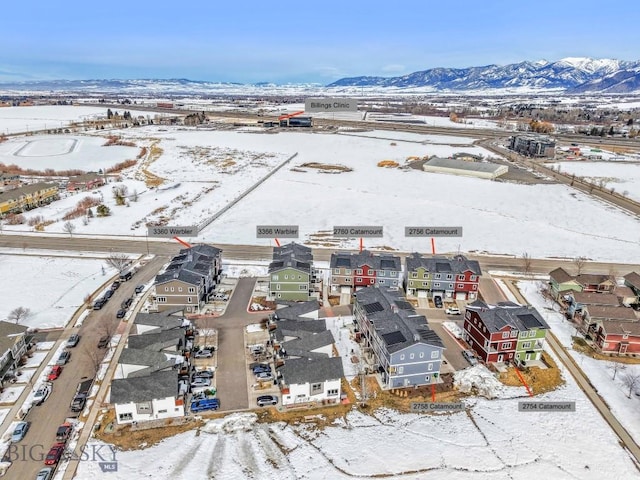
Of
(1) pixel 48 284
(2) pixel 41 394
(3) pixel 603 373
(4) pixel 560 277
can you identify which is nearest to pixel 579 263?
(4) pixel 560 277

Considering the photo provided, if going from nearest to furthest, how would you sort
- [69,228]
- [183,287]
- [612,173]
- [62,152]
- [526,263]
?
[183,287]
[526,263]
[69,228]
[612,173]
[62,152]

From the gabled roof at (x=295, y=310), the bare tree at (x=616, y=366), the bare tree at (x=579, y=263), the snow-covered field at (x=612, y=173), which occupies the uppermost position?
the snow-covered field at (x=612, y=173)

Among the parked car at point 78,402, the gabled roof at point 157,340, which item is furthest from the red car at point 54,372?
the gabled roof at point 157,340

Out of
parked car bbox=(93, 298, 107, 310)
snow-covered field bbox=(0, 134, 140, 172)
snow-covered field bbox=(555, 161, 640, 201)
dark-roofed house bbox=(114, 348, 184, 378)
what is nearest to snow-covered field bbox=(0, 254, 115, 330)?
parked car bbox=(93, 298, 107, 310)

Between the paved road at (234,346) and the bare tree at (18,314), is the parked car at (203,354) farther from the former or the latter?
the bare tree at (18,314)

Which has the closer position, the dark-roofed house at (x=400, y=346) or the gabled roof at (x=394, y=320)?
the dark-roofed house at (x=400, y=346)

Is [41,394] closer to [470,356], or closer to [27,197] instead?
[470,356]

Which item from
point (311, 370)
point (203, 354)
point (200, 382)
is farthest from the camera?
point (203, 354)
